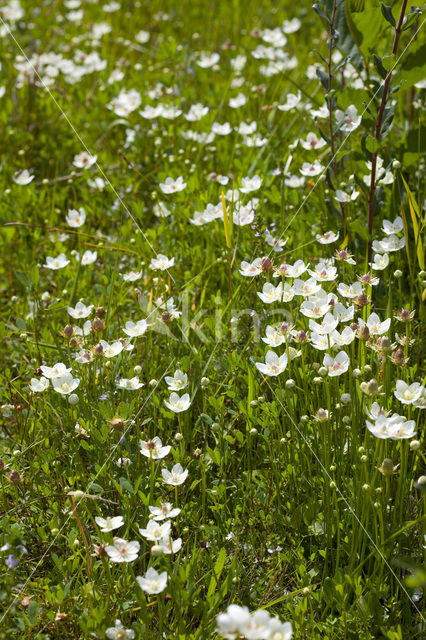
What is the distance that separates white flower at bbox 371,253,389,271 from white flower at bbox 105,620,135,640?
5.18 feet

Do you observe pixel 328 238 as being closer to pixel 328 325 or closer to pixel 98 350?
pixel 328 325

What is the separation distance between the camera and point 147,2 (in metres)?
6.08

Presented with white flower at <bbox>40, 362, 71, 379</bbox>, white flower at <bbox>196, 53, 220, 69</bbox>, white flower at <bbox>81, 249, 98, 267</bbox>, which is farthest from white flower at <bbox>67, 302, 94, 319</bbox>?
white flower at <bbox>196, 53, 220, 69</bbox>

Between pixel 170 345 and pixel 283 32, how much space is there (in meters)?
3.63

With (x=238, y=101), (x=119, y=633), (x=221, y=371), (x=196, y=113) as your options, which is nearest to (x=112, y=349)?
(x=221, y=371)

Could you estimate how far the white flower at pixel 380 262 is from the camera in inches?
108

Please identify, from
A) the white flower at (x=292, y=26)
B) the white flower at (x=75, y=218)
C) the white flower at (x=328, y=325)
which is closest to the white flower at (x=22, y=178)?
the white flower at (x=75, y=218)

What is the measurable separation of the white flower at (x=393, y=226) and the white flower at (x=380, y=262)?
18cm

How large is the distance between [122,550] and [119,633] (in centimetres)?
21

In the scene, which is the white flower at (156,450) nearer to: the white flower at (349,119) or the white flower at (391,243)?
the white flower at (391,243)

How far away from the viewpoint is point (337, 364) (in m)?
2.25

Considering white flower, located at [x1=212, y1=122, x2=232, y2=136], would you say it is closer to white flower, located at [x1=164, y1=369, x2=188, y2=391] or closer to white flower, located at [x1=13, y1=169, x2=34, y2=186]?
white flower, located at [x1=13, y1=169, x2=34, y2=186]

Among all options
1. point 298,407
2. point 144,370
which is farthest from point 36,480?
point 298,407

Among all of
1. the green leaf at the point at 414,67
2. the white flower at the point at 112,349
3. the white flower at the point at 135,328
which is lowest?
the white flower at the point at 135,328
